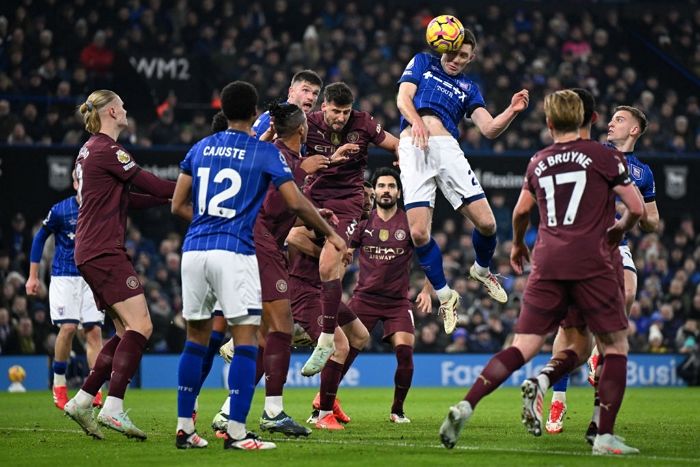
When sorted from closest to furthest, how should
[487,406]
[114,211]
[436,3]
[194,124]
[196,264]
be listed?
[196,264] → [114,211] → [487,406] → [194,124] → [436,3]

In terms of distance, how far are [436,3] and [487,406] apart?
18.7m

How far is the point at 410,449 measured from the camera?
345 inches

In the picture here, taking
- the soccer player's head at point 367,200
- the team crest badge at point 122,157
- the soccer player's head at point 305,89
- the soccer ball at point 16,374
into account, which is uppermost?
the soccer player's head at point 305,89

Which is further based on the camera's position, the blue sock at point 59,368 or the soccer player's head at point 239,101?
the blue sock at point 59,368

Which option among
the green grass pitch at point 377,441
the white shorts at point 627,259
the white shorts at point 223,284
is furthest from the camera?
the white shorts at point 627,259

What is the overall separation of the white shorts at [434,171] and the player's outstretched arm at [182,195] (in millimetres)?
2901

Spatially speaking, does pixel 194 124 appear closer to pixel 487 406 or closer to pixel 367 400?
pixel 367 400

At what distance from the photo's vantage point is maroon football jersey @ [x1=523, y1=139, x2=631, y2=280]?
8.00 metres

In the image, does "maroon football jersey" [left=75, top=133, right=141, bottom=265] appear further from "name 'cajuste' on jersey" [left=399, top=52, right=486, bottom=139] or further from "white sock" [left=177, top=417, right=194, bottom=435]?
"name 'cajuste' on jersey" [left=399, top=52, right=486, bottom=139]

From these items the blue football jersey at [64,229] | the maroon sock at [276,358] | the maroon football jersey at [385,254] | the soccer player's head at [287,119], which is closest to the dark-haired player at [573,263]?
the maroon sock at [276,358]

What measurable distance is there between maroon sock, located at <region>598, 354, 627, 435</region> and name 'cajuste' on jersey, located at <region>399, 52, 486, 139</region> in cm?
367

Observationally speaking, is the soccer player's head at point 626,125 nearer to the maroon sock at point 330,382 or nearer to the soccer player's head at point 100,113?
the maroon sock at point 330,382

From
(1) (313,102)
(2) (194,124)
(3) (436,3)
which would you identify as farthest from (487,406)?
(3) (436,3)

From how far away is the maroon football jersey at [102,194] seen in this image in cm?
963
